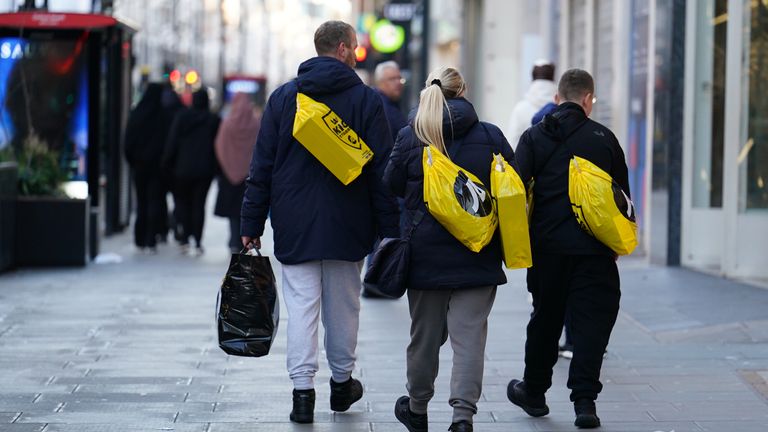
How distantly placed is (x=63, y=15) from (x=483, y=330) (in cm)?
980

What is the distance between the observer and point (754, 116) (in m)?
12.0

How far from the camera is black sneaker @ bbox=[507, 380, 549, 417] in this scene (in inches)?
260

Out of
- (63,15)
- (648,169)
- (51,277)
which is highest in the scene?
(63,15)

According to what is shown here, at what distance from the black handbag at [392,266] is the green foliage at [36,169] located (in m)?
8.43

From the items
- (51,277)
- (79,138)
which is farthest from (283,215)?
(79,138)

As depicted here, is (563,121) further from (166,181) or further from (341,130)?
(166,181)

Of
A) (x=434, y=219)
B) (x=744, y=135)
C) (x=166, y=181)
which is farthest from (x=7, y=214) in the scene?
(x=434, y=219)

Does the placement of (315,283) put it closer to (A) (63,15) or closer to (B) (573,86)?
(B) (573,86)

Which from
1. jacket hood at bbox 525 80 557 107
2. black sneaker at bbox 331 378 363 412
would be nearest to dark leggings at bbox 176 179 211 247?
jacket hood at bbox 525 80 557 107

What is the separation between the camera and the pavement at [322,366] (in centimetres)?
657

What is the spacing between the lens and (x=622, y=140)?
16.2m

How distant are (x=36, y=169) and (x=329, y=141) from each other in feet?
27.7

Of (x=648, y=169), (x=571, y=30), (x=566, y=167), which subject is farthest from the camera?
(x=571, y=30)

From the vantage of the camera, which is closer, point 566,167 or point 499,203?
point 499,203
